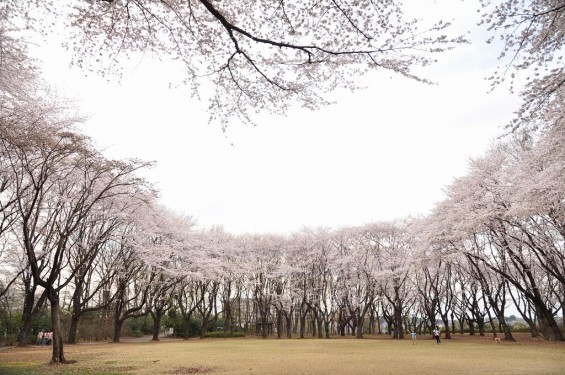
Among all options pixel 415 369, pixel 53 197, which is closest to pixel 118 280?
pixel 53 197

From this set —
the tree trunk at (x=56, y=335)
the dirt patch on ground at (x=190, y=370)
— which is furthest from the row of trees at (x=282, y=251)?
the dirt patch on ground at (x=190, y=370)

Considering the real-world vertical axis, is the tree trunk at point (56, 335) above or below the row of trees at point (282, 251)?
below

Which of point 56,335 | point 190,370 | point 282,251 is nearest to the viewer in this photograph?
point 190,370

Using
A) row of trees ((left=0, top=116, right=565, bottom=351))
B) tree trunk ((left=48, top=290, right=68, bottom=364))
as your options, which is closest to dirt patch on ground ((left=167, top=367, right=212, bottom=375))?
tree trunk ((left=48, top=290, right=68, bottom=364))

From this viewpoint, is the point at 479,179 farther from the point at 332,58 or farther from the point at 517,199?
the point at 332,58

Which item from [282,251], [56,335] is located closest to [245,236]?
[282,251]

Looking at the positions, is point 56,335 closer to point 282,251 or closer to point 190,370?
point 190,370

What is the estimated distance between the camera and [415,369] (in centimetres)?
1072

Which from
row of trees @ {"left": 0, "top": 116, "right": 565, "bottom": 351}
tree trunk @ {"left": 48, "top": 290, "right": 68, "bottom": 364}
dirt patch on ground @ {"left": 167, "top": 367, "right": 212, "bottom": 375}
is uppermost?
row of trees @ {"left": 0, "top": 116, "right": 565, "bottom": 351}

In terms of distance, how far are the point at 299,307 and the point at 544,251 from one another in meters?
26.6

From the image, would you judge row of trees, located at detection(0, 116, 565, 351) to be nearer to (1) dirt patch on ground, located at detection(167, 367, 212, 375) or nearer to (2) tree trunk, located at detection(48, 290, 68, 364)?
(2) tree trunk, located at detection(48, 290, 68, 364)

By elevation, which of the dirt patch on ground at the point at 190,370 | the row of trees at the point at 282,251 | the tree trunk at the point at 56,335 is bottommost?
the dirt patch on ground at the point at 190,370

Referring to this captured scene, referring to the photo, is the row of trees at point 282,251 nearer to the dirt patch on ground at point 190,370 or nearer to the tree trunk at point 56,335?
the tree trunk at point 56,335

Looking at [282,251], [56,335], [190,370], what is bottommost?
[190,370]
